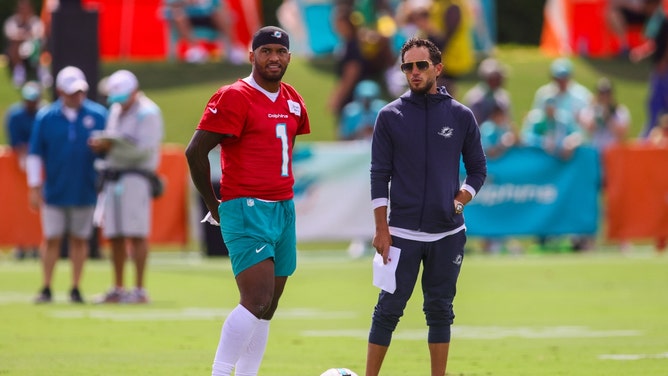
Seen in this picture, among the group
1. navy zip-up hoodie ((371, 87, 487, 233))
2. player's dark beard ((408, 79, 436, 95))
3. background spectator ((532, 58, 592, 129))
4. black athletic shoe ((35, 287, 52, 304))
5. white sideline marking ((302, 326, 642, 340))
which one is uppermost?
player's dark beard ((408, 79, 436, 95))

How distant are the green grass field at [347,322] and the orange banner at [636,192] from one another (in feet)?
4.44

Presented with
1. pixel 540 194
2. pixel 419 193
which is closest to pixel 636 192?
pixel 540 194

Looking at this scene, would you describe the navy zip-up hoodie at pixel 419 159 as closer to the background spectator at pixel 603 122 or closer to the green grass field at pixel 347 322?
the green grass field at pixel 347 322

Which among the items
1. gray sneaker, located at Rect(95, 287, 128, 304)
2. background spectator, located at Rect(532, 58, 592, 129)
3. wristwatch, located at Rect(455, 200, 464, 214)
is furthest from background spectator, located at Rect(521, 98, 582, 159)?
wristwatch, located at Rect(455, 200, 464, 214)

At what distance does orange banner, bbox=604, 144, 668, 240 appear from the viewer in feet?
73.7

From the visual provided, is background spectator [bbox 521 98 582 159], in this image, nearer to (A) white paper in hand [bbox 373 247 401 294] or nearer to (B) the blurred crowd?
(B) the blurred crowd

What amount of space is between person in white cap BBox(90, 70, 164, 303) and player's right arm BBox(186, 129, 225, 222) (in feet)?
21.8

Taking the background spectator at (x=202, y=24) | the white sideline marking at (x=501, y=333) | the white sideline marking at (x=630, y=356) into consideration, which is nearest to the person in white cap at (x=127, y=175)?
the white sideline marking at (x=501, y=333)

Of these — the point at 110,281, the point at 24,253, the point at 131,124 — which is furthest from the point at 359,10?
the point at 131,124

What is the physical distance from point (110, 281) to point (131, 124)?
3318 millimetres

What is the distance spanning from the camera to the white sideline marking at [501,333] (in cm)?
1303

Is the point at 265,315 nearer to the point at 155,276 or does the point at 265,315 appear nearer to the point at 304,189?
the point at 155,276

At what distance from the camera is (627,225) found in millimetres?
22547

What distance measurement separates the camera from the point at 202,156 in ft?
29.8
